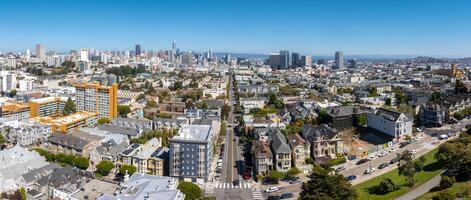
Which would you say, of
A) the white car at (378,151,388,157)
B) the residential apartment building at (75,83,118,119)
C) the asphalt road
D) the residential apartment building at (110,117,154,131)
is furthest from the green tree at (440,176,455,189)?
the residential apartment building at (75,83,118,119)

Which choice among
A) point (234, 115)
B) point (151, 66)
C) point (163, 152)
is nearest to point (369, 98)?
point (234, 115)

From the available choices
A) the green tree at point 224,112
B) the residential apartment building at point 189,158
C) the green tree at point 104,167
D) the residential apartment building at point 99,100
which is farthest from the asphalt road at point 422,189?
the residential apartment building at point 99,100

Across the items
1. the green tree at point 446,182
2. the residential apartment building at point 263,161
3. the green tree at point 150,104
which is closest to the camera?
the green tree at point 446,182

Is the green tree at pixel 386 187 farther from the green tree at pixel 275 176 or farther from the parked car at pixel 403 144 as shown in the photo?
the parked car at pixel 403 144

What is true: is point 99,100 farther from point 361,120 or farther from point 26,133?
point 361,120

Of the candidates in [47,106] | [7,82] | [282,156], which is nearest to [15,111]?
[47,106]

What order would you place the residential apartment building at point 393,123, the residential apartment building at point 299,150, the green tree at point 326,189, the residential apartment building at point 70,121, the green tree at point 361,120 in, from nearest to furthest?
the green tree at point 326,189, the residential apartment building at point 299,150, the residential apartment building at point 393,123, the residential apartment building at point 70,121, the green tree at point 361,120
